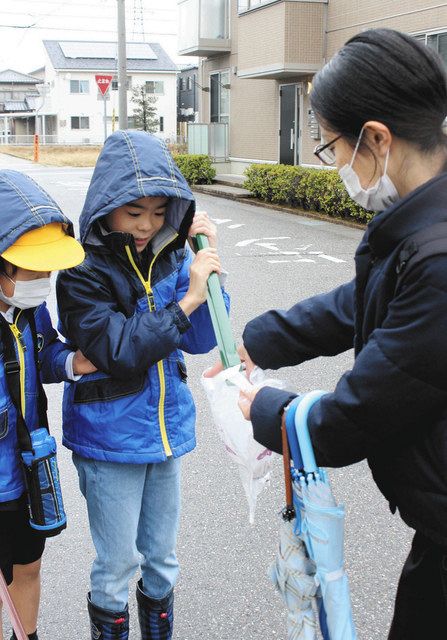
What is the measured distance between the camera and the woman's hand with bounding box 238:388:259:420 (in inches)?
67.7

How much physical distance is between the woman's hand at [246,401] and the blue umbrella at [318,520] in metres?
0.13

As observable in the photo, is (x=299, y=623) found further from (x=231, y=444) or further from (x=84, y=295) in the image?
(x=84, y=295)

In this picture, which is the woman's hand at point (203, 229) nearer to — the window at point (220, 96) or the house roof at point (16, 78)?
the window at point (220, 96)

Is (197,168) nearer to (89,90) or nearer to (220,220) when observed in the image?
(220,220)

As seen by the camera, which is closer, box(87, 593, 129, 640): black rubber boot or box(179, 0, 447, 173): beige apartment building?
box(87, 593, 129, 640): black rubber boot

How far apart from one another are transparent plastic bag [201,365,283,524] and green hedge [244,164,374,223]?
36.4 ft

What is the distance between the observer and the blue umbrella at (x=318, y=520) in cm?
159

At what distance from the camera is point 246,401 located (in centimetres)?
175

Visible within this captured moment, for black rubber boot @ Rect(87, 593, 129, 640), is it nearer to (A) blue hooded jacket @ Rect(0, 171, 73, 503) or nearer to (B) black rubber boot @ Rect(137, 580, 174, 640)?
(B) black rubber boot @ Rect(137, 580, 174, 640)

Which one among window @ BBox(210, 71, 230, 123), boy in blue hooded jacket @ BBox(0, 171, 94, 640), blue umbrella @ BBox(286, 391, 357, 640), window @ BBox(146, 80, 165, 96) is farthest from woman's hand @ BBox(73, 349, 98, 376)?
window @ BBox(146, 80, 165, 96)

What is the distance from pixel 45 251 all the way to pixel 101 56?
2578 inches

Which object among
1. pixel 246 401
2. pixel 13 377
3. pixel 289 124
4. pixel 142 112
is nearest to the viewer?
pixel 246 401

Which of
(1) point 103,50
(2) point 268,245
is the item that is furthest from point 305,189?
(1) point 103,50

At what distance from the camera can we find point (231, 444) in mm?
1877
